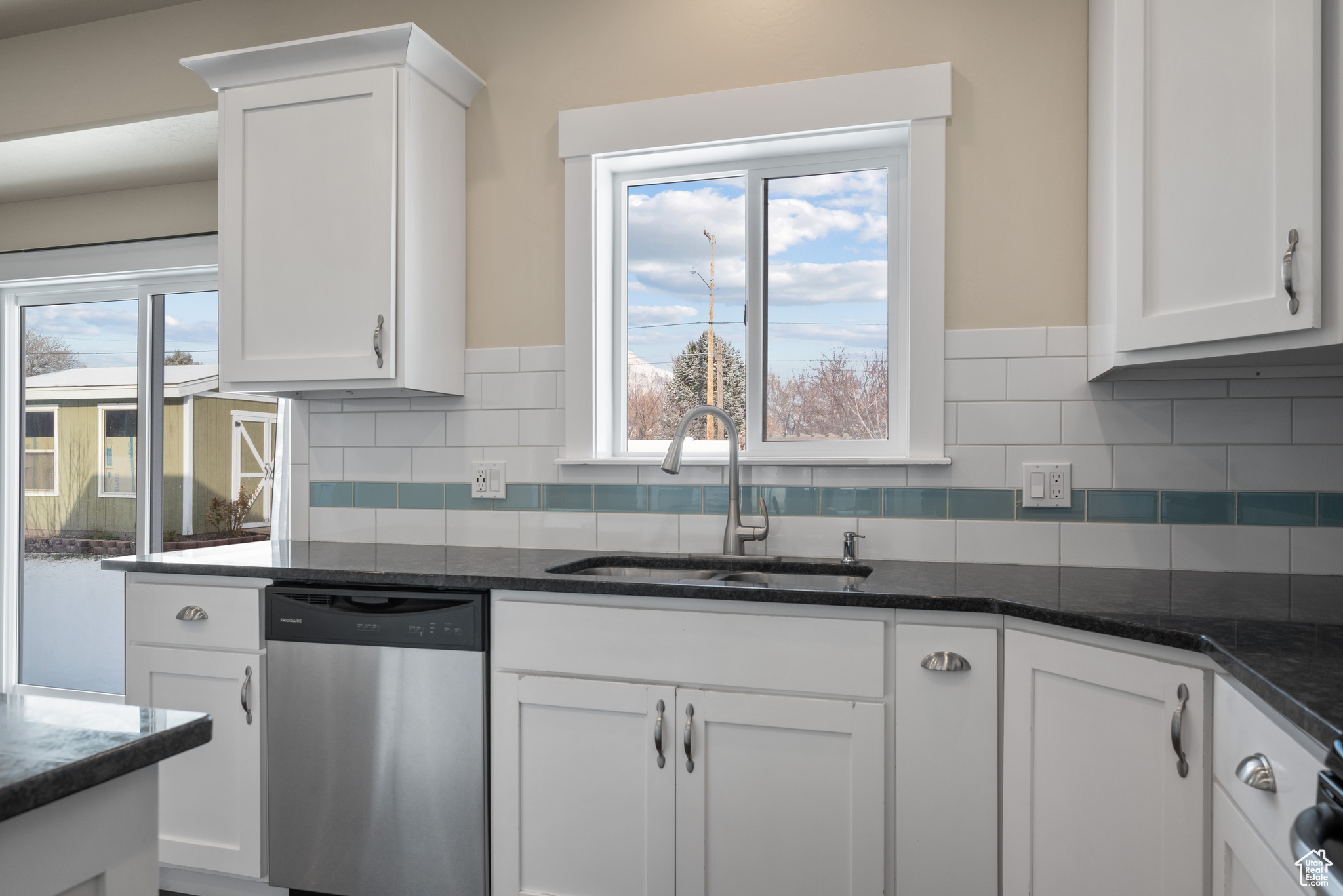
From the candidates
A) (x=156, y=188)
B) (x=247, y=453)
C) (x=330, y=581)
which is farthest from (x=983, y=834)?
(x=156, y=188)

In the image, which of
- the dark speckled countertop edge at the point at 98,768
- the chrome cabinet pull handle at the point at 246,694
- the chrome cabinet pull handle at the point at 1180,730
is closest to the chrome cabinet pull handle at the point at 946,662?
the chrome cabinet pull handle at the point at 1180,730

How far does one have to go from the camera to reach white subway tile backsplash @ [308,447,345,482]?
9.00ft

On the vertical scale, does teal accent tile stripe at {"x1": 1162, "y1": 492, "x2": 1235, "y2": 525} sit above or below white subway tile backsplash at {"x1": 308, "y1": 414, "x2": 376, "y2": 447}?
below

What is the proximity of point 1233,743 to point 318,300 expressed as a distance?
7.56ft

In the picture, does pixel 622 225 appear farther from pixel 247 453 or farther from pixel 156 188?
pixel 156 188

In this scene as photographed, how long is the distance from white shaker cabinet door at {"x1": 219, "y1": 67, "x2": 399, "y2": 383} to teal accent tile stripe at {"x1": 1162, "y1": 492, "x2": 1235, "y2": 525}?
2031 millimetres

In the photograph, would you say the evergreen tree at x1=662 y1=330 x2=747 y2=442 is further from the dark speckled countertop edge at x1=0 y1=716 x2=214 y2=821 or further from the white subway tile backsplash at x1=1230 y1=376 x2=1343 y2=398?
the dark speckled countertop edge at x1=0 y1=716 x2=214 y2=821

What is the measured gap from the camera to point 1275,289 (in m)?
1.49

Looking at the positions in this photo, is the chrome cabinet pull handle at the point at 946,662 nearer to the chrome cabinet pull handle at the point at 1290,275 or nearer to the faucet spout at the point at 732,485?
the faucet spout at the point at 732,485

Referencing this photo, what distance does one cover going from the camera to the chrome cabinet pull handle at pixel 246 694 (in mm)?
2084

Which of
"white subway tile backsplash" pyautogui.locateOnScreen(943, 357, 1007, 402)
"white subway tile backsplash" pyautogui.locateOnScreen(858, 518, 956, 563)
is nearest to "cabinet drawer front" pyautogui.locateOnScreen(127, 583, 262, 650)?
"white subway tile backsplash" pyautogui.locateOnScreen(858, 518, 956, 563)

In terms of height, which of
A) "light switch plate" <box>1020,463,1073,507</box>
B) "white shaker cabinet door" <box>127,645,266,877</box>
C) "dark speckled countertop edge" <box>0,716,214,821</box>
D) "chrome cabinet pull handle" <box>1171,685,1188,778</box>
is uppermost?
"light switch plate" <box>1020,463,1073,507</box>

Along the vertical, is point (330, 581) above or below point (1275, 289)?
below

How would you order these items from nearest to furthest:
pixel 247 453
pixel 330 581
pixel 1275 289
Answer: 1. pixel 1275 289
2. pixel 330 581
3. pixel 247 453
